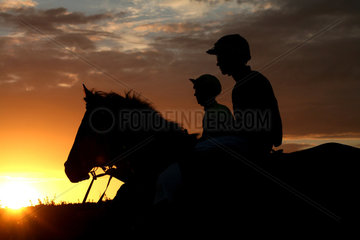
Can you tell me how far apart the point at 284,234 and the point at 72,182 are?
3755 mm

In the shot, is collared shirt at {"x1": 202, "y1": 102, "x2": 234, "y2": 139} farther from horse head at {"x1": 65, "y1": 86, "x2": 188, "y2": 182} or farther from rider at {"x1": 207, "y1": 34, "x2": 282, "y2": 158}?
horse head at {"x1": 65, "y1": 86, "x2": 188, "y2": 182}

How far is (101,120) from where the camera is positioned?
712 centimetres

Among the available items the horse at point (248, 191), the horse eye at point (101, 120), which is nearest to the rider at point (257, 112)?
the horse at point (248, 191)

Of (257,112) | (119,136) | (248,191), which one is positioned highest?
(257,112)

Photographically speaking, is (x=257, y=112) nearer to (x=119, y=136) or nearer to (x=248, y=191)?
(x=248, y=191)

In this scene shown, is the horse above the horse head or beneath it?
beneath

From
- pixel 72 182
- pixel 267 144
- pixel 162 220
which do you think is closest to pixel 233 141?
pixel 267 144

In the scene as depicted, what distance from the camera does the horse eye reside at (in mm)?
7074

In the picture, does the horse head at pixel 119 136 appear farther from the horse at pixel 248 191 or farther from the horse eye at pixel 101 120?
the horse at pixel 248 191

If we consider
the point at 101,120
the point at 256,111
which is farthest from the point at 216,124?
the point at 101,120

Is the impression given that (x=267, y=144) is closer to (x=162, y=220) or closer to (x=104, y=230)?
(x=162, y=220)

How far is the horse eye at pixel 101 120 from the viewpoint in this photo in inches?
279

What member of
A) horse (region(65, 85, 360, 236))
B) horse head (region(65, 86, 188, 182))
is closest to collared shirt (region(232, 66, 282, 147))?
horse (region(65, 85, 360, 236))

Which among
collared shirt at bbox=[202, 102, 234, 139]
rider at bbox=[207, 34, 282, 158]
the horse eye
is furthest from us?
the horse eye
